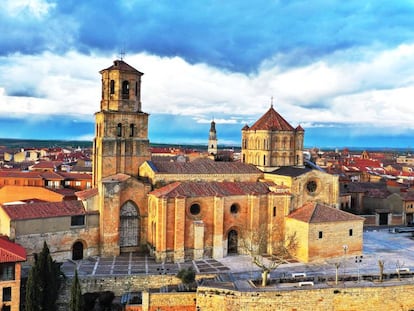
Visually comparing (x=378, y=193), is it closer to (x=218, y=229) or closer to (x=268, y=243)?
(x=268, y=243)

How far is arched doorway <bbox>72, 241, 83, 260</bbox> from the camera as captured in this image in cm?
3463

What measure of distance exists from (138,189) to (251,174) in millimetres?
11759

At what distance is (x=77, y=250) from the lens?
3478cm

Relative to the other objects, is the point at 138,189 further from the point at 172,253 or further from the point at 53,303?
the point at 53,303

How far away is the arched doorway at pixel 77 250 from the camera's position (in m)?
34.6

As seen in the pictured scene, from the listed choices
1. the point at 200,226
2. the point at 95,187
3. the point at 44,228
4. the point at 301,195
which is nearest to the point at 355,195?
the point at 301,195

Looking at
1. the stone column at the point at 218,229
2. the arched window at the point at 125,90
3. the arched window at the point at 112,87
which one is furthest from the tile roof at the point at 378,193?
the arched window at the point at 112,87

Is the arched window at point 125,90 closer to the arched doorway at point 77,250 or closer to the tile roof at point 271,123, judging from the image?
the arched doorway at point 77,250

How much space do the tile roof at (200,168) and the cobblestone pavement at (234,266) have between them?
8.32m

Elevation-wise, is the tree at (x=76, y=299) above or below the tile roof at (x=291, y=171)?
below

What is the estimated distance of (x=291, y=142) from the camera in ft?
150

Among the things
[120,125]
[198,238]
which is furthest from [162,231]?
[120,125]

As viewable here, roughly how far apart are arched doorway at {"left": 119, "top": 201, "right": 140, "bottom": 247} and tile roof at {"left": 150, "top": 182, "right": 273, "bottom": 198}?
268cm

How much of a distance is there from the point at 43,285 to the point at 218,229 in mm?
15309
